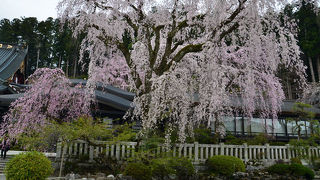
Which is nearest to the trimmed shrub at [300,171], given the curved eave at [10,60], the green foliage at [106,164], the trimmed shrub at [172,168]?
the trimmed shrub at [172,168]

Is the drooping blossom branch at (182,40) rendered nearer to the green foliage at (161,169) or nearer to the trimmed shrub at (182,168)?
the trimmed shrub at (182,168)

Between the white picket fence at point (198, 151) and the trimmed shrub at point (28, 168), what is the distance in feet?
5.41

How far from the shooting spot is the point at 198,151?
1038cm

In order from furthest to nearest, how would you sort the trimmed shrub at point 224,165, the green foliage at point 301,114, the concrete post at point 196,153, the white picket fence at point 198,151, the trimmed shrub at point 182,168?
Result: the green foliage at point 301,114, the concrete post at point 196,153, the trimmed shrub at point 224,165, the white picket fence at point 198,151, the trimmed shrub at point 182,168

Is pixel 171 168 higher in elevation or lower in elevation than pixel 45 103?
lower

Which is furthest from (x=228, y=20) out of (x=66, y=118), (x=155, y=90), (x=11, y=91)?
(x=11, y=91)

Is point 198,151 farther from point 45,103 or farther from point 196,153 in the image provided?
point 45,103

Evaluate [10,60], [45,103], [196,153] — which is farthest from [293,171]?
[10,60]

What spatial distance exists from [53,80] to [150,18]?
16.9ft

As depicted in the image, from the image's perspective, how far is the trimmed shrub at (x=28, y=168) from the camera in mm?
6113

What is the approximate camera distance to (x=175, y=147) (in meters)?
9.87

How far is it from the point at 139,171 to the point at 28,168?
2.93m

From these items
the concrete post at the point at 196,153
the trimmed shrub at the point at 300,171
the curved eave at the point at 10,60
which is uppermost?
the curved eave at the point at 10,60

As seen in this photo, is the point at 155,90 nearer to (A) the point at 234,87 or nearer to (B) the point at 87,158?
(B) the point at 87,158
